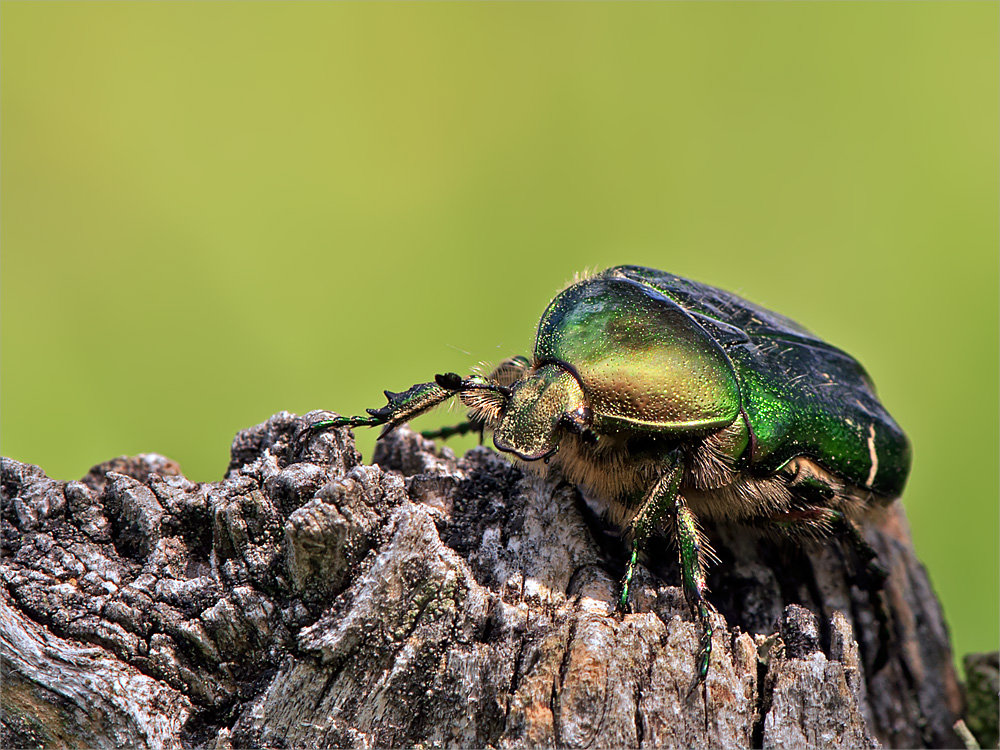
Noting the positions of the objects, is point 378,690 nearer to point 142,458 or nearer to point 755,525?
point 142,458

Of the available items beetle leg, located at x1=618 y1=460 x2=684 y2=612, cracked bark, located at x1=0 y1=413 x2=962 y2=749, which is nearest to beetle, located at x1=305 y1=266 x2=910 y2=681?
beetle leg, located at x1=618 y1=460 x2=684 y2=612

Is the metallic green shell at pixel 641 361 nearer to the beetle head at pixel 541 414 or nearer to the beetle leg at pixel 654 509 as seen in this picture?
the beetle head at pixel 541 414

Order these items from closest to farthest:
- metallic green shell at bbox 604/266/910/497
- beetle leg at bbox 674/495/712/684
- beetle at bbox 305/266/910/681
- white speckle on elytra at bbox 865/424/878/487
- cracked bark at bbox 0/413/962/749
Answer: cracked bark at bbox 0/413/962/749
beetle leg at bbox 674/495/712/684
beetle at bbox 305/266/910/681
metallic green shell at bbox 604/266/910/497
white speckle on elytra at bbox 865/424/878/487

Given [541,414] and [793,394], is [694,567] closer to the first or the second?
[541,414]

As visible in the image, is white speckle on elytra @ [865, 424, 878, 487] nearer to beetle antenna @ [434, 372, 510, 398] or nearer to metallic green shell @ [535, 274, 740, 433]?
metallic green shell @ [535, 274, 740, 433]

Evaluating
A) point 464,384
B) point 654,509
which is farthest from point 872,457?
point 464,384

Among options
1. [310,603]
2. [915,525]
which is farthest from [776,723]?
[915,525]
